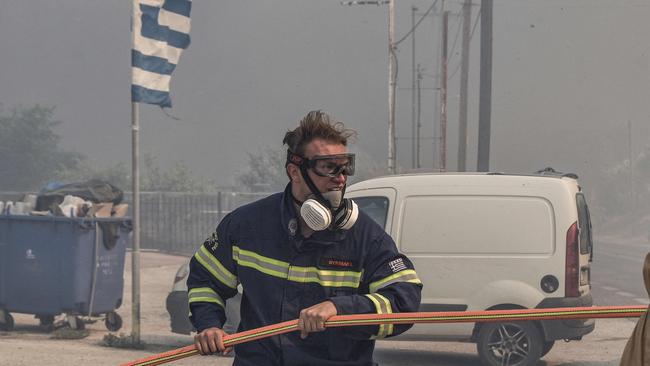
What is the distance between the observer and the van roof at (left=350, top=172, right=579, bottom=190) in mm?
9688

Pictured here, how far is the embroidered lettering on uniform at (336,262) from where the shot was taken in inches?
144

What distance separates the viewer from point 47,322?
1244 cm

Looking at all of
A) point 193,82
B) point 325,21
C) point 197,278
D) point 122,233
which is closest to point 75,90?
point 193,82

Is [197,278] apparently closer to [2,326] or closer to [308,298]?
[308,298]

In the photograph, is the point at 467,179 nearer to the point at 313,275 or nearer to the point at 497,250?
the point at 497,250

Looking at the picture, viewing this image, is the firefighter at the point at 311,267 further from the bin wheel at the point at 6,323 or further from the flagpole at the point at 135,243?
the bin wheel at the point at 6,323

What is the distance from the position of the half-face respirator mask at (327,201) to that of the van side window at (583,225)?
21.0 feet

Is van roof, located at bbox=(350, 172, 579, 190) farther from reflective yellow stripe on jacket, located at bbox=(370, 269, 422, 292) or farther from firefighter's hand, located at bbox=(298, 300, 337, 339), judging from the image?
firefighter's hand, located at bbox=(298, 300, 337, 339)

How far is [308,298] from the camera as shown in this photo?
12.0 feet

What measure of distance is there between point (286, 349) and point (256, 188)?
50875 millimetres

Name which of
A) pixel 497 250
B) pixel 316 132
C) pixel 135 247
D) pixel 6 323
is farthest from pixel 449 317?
pixel 6 323

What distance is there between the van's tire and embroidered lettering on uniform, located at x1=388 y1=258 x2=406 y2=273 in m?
6.09

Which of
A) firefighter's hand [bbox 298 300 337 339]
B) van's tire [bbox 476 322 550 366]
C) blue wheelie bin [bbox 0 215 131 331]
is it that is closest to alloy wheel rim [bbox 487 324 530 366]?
van's tire [bbox 476 322 550 366]

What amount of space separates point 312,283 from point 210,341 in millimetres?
405
